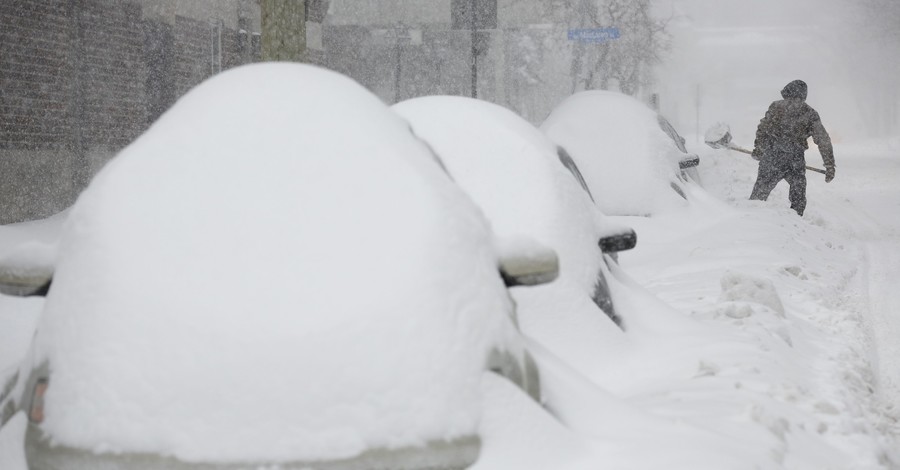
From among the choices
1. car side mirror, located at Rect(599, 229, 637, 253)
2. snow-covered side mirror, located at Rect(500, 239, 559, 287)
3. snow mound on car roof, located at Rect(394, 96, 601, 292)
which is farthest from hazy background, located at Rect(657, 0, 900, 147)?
snow-covered side mirror, located at Rect(500, 239, 559, 287)

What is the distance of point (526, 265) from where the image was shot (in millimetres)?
3750

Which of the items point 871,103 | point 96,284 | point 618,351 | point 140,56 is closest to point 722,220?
point 618,351

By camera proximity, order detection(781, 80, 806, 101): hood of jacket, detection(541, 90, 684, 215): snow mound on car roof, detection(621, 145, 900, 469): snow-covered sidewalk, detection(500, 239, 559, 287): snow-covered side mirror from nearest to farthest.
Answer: detection(500, 239, 559, 287): snow-covered side mirror
detection(621, 145, 900, 469): snow-covered sidewalk
detection(541, 90, 684, 215): snow mound on car roof
detection(781, 80, 806, 101): hood of jacket

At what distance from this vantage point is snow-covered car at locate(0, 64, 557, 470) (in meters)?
3.12

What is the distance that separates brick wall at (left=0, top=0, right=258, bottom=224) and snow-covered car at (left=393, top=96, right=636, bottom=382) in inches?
290

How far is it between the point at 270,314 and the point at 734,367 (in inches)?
131

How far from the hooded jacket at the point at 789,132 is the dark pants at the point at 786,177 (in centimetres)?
5

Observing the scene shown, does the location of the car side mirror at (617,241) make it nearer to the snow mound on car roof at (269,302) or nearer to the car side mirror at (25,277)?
the snow mound on car roof at (269,302)

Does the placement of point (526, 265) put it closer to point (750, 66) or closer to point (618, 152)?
point (618, 152)

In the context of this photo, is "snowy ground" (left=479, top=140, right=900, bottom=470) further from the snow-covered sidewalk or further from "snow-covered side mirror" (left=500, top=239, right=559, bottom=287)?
"snow-covered side mirror" (left=500, top=239, right=559, bottom=287)

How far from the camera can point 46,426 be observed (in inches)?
130

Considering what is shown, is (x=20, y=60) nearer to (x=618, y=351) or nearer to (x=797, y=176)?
(x=797, y=176)

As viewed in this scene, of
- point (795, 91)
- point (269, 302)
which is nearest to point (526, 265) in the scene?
point (269, 302)

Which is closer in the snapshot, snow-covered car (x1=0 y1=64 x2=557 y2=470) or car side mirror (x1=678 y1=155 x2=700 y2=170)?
snow-covered car (x1=0 y1=64 x2=557 y2=470)
